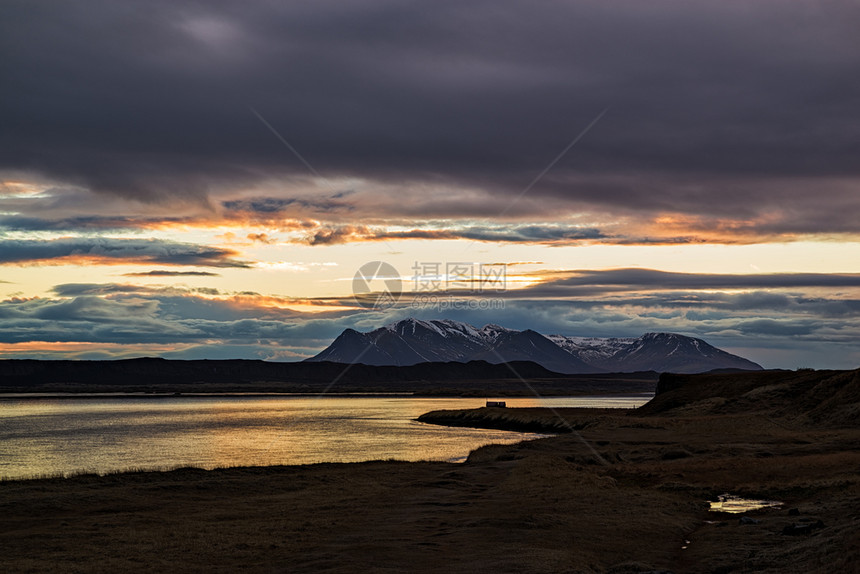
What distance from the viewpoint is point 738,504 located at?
30188mm

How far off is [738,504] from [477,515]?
1083cm

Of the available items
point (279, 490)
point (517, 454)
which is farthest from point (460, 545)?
point (517, 454)

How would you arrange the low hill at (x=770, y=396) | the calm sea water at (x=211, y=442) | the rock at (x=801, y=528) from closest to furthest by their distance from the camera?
1. the rock at (x=801, y=528)
2. the calm sea water at (x=211, y=442)
3. the low hill at (x=770, y=396)

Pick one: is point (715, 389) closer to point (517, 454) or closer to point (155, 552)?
point (517, 454)

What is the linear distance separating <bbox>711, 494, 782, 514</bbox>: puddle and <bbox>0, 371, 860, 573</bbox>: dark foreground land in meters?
0.74

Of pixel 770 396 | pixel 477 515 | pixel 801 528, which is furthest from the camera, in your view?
pixel 770 396

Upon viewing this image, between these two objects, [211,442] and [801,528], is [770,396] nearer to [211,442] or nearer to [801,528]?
[211,442]

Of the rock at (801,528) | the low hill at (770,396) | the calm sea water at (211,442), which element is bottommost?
the calm sea water at (211,442)

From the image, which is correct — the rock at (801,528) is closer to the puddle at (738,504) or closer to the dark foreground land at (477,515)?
the dark foreground land at (477,515)

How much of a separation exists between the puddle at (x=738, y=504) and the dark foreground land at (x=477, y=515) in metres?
0.74

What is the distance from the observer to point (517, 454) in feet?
161

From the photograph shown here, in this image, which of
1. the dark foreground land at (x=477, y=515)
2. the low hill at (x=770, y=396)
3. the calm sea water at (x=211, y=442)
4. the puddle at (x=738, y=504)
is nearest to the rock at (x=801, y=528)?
the dark foreground land at (x=477, y=515)

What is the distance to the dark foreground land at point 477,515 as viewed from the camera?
20.5 m

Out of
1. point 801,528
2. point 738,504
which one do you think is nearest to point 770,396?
point 738,504
